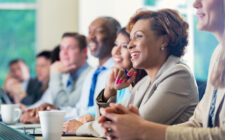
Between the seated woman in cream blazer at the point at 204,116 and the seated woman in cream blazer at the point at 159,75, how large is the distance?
215mm

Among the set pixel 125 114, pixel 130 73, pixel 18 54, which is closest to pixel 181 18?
pixel 130 73

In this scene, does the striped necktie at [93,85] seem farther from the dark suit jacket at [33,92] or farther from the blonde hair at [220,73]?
the blonde hair at [220,73]

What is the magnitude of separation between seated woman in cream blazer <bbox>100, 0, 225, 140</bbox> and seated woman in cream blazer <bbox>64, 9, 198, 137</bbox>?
21 cm

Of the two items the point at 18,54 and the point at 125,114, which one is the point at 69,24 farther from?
the point at 125,114

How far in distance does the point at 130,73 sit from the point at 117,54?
13.3 inches

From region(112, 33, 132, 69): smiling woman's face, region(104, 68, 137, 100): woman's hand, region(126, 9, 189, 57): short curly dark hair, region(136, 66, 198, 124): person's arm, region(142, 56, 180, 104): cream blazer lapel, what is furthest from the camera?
region(112, 33, 132, 69): smiling woman's face

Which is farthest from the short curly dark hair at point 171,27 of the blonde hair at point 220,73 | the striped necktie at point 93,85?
the striped necktie at point 93,85

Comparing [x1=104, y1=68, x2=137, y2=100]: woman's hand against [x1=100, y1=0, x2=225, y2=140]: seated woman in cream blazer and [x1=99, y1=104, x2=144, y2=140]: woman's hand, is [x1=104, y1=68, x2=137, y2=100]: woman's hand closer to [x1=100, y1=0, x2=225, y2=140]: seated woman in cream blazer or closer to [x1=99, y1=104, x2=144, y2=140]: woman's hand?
[x1=100, y1=0, x2=225, y2=140]: seated woman in cream blazer

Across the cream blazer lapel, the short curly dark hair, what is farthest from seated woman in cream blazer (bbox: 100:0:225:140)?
the short curly dark hair

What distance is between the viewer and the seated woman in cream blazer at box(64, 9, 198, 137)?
4.50 feet

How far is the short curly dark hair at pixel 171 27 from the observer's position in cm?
163

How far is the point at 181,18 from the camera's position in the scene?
1.65 metres

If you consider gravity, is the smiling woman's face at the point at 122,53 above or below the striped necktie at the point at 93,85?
above

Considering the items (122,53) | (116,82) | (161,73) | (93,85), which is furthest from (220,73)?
(93,85)
